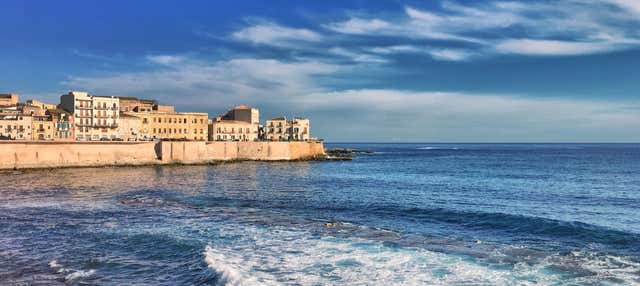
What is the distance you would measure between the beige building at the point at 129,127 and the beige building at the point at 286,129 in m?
32.5

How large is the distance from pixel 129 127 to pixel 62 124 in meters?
10.6

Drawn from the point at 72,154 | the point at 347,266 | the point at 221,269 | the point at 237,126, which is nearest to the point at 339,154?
the point at 237,126

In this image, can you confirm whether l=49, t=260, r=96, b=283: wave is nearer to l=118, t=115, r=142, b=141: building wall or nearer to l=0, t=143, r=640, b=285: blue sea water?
l=0, t=143, r=640, b=285: blue sea water

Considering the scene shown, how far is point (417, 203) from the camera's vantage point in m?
33.2

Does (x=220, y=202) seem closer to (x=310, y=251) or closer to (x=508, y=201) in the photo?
(x=310, y=251)

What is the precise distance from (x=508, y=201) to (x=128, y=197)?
84.2 ft

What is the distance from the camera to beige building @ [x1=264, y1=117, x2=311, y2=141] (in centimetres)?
11450

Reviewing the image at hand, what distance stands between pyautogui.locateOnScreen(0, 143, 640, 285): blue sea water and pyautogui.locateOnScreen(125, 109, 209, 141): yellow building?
50.9 metres

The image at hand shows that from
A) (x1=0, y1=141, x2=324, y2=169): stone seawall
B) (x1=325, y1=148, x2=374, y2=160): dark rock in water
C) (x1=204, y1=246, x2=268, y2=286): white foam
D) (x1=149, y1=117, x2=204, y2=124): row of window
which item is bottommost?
(x1=204, y1=246, x2=268, y2=286): white foam

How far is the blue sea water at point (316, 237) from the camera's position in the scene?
15641mm

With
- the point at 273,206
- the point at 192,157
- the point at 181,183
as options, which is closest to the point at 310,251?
the point at 273,206

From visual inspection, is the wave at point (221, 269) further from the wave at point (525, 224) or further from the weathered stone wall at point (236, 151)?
Result: the weathered stone wall at point (236, 151)

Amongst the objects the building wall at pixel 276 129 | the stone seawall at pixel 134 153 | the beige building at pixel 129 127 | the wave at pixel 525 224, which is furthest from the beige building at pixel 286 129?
the wave at pixel 525 224

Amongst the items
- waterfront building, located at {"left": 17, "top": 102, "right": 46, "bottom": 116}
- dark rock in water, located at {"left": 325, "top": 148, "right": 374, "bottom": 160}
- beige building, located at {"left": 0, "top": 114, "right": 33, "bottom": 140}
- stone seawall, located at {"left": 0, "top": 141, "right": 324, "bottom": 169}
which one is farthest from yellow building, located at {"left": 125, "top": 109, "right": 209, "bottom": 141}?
dark rock in water, located at {"left": 325, "top": 148, "right": 374, "bottom": 160}
